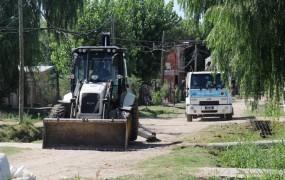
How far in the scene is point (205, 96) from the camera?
1067 inches

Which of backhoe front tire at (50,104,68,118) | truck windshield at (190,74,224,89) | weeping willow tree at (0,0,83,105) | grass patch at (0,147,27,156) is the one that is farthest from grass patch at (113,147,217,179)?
weeping willow tree at (0,0,83,105)

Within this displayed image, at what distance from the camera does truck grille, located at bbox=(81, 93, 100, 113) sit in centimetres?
1554

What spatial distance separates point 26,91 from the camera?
32.6m

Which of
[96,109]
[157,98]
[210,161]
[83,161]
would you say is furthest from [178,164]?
[157,98]

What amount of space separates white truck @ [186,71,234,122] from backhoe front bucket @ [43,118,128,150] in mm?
12565

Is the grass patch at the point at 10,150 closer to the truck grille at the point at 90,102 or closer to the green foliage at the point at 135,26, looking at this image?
the truck grille at the point at 90,102

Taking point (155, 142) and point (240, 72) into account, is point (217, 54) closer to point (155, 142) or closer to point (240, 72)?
point (240, 72)

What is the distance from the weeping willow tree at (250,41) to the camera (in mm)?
9203

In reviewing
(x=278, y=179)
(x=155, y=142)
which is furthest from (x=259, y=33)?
(x=155, y=142)

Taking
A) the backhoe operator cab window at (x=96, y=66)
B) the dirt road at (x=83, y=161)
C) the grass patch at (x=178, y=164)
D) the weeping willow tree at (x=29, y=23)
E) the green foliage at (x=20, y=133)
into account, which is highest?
the weeping willow tree at (x=29, y=23)

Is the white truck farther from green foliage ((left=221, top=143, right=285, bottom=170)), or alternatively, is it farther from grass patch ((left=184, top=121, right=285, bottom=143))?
green foliage ((left=221, top=143, right=285, bottom=170))

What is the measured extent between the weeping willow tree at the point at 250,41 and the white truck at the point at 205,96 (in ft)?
53.2

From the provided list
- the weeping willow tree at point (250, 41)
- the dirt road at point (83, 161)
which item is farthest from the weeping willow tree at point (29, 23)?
the weeping willow tree at point (250, 41)

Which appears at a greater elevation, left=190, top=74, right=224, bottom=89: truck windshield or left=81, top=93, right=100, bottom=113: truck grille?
left=190, top=74, right=224, bottom=89: truck windshield
